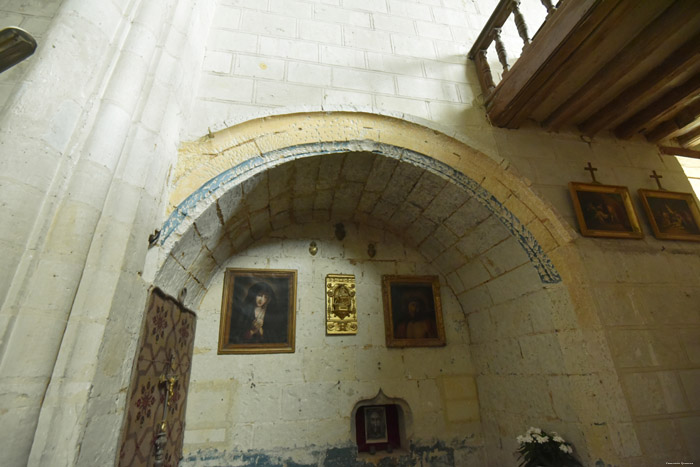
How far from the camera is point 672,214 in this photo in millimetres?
2721

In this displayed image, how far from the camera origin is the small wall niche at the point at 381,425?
10.1 feet

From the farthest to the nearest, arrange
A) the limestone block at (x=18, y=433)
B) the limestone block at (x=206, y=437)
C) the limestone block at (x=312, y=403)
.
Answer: the limestone block at (x=312, y=403)
the limestone block at (x=206, y=437)
the limestone block at (x=18, y=433)

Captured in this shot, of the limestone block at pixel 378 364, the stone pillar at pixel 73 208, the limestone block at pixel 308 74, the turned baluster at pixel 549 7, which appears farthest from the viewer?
the limestone block at pixel 378 364

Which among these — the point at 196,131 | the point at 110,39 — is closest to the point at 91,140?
the point at 110,39

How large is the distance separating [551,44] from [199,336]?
3.46 m

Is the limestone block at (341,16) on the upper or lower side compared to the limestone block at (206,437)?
upper

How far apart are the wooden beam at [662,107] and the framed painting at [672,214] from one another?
579 mm

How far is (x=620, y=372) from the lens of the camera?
214 centimetres

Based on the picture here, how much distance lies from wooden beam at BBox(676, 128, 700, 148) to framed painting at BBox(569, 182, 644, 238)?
108 cm

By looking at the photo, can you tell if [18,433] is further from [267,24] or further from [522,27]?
[522,27]

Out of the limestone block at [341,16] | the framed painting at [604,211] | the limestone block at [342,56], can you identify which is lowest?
the framed painting at [604,211]

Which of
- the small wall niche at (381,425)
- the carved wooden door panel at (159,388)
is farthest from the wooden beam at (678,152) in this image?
the carved wooden door panel at (159,388)

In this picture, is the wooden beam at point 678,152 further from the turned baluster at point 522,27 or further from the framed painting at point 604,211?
the turned baluster at point 522,27

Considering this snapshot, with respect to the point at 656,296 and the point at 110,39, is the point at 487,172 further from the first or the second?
the point at 110,39
